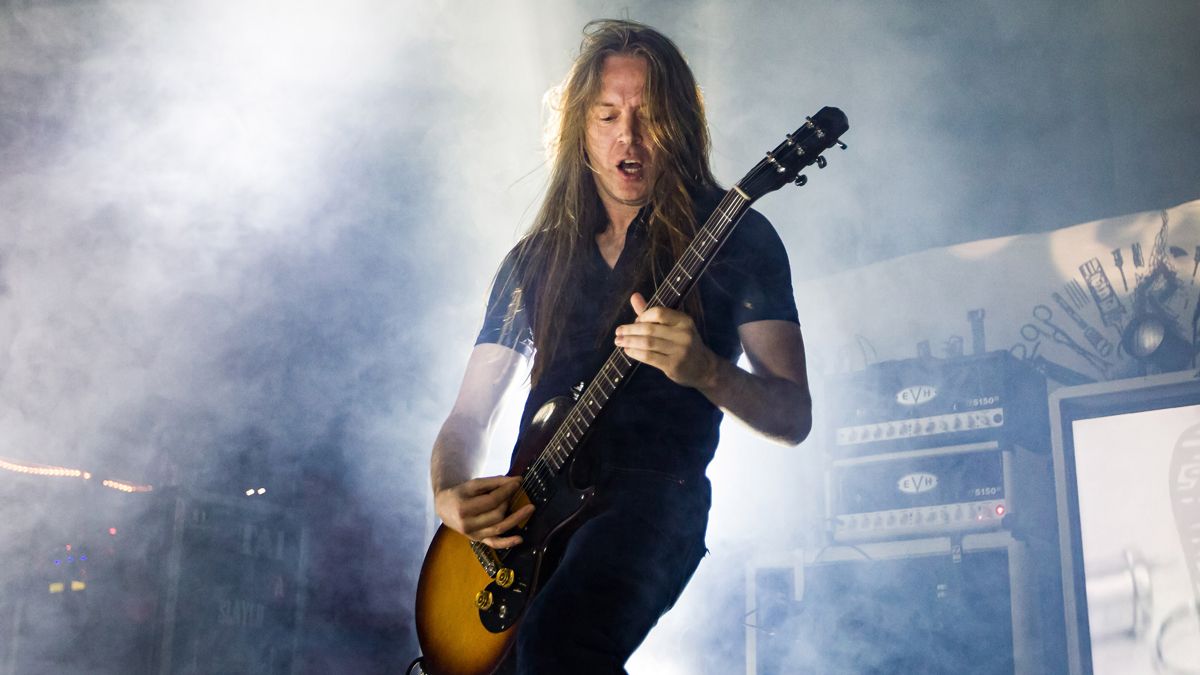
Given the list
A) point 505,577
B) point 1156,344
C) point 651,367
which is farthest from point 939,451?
point 505,577

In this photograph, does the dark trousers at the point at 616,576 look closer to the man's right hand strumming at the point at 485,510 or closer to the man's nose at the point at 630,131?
the man's right hand strumming at the point at 485,510

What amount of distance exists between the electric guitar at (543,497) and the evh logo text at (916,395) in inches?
61.9

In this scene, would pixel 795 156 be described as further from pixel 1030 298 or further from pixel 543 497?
pixel 1030 298

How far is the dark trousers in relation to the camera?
127cm

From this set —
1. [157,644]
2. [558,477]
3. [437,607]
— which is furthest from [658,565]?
[157,644]

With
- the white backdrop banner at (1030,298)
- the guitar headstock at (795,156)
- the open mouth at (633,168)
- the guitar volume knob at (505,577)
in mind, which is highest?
the white backdrop banner at (1030,298)

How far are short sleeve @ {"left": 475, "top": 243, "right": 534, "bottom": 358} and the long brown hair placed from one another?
0.03m

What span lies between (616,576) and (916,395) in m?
1.93

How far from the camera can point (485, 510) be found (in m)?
1.52

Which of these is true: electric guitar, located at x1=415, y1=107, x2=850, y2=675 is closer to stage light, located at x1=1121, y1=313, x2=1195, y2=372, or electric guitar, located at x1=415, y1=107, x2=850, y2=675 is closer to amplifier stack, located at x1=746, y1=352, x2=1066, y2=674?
amplifier stack, located at x1=746, y1=352, x2=1066, y2=674

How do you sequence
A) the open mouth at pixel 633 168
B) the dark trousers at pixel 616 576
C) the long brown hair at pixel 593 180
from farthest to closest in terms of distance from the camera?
the open mouth at pixel 633 168
the long brown hair at pixel 593 180
the dark trousers at pixel 616 576

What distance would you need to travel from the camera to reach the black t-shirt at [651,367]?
1463 millimetres

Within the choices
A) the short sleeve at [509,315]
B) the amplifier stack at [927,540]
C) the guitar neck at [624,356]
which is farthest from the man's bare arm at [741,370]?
the amplifier stack at [927,540]

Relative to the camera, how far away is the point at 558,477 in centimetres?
151
